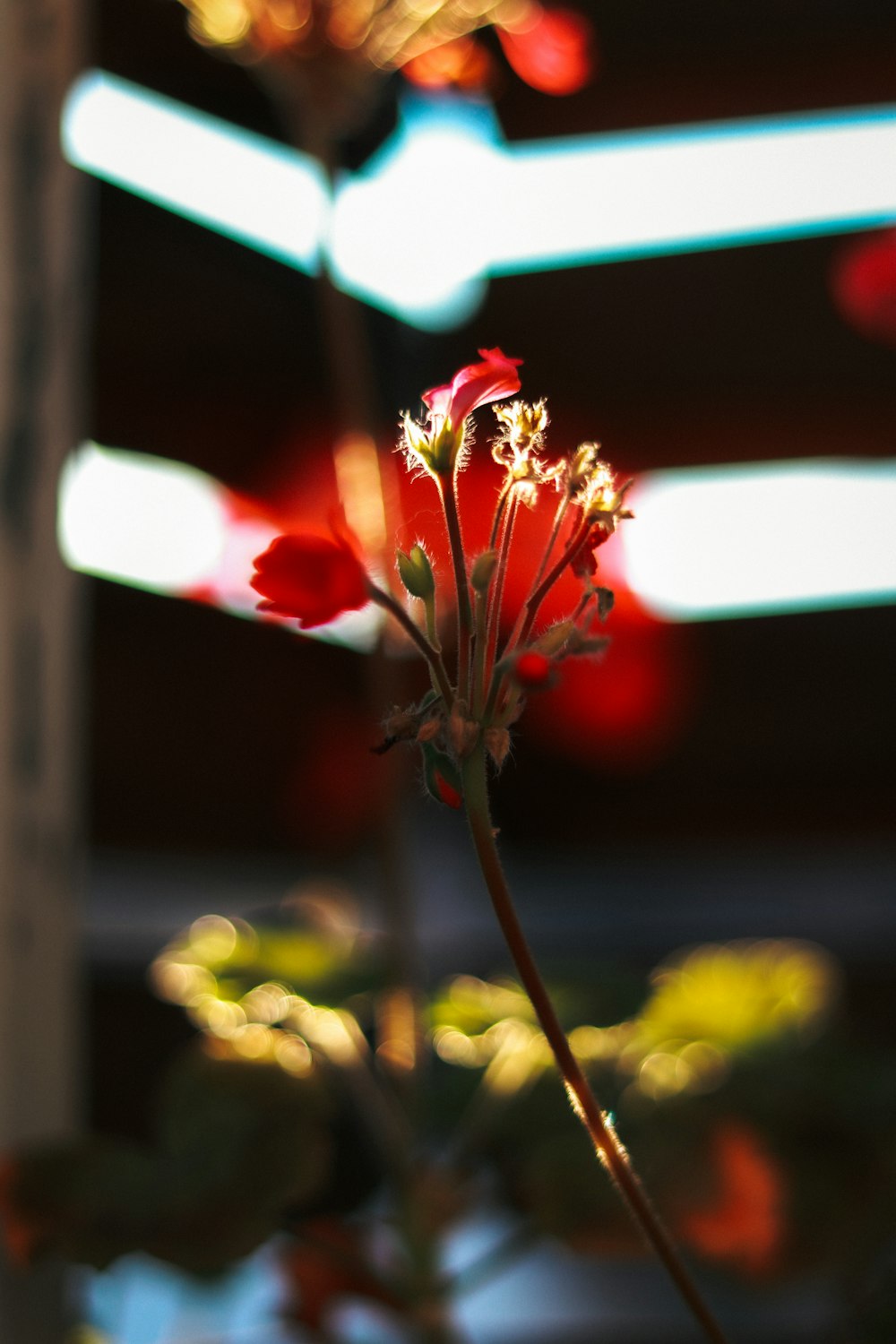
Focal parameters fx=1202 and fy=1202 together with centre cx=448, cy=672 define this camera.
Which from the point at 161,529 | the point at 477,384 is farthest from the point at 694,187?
the point at 477,384

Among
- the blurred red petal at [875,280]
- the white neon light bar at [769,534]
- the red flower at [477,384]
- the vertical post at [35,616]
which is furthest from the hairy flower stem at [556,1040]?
the white neon light bar at [769,534]

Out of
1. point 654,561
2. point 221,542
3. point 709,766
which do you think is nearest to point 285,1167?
point 221,542

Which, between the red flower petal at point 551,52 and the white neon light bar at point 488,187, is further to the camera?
the white neon light bar at point 488,187

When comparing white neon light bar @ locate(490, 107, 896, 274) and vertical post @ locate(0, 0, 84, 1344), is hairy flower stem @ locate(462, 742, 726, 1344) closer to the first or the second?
vertical post @ locate(0, 0, 84, 1344)

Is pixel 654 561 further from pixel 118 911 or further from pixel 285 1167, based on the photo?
pixel 285 1167

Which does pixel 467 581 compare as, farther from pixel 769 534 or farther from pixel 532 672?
pixel 769 534

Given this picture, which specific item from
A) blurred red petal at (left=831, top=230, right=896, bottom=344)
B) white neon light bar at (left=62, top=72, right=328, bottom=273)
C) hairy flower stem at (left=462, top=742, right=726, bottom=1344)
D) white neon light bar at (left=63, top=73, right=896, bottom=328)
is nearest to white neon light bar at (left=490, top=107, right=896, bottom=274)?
white neon light bar at (left=63, top=73, right=896, bottom=328)

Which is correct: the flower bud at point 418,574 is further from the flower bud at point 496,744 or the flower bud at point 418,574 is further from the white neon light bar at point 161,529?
the white neon light bar at point 161,529
